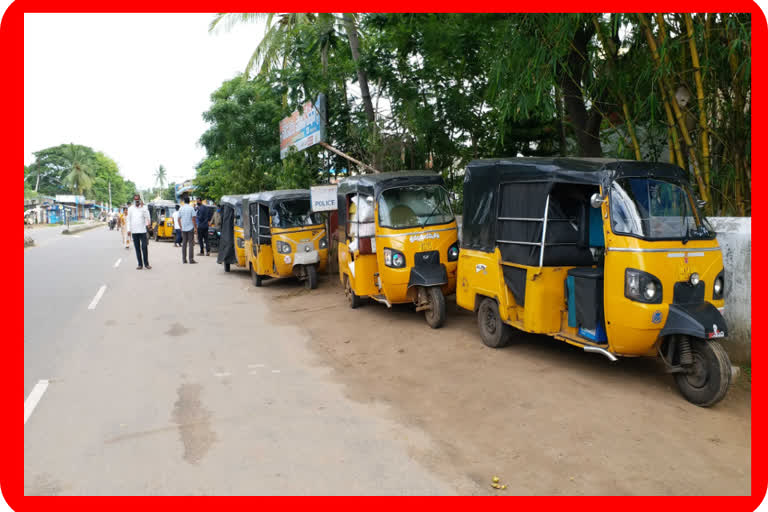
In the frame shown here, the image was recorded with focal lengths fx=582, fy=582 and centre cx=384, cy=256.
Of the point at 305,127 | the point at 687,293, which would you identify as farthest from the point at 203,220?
the point at 687,293

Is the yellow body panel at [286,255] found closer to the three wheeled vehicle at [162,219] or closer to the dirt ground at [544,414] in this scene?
the dirt ground at [544,414]

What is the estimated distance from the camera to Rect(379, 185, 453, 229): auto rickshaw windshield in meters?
8.72

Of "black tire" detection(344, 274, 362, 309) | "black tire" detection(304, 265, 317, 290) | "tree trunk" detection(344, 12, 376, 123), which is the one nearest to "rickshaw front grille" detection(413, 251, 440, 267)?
"black tire" detection(344, 274, 362, 309)

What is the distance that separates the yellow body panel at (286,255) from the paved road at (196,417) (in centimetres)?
251

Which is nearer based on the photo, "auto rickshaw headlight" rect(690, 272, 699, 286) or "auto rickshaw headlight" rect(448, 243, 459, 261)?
"auto rickshaw headlight" rect(690, 272, 699, 286)

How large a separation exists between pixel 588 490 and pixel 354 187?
6.82 metres

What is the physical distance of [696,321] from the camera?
5.00m

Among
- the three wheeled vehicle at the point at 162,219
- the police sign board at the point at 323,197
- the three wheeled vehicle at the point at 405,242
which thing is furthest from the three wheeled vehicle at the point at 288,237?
the three wheeled vehicle at the point at 162,219

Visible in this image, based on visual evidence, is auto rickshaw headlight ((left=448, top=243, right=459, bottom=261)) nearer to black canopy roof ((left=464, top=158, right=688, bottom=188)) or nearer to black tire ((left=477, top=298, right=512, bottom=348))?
black tire ((left=477, top=298, right=512, bottom=348))

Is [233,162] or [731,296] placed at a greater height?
[233,162]

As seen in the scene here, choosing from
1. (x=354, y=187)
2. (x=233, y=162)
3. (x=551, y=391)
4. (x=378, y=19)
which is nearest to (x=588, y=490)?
(x=551, y=391)

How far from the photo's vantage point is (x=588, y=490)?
3.81 metres

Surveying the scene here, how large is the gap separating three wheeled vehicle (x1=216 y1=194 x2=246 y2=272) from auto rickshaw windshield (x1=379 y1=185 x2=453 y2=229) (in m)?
6.92
